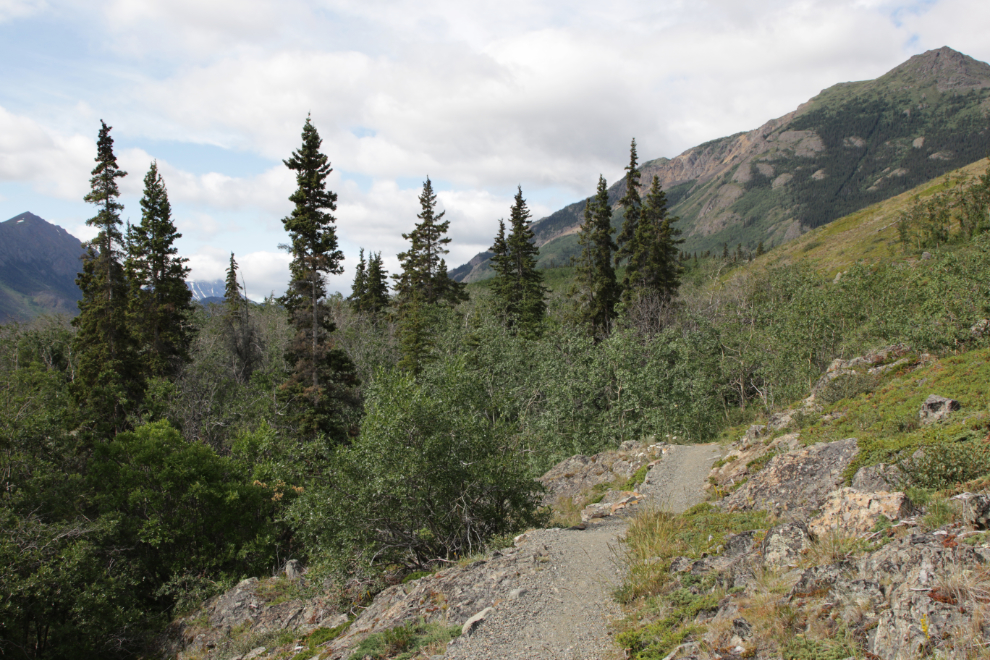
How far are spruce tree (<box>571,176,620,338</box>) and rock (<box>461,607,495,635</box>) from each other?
31.1 meters

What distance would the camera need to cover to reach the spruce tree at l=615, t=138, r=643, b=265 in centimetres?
3825

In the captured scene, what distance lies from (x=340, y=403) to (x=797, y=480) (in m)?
20.9

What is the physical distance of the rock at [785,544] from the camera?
6199mm

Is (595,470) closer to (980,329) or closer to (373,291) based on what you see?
(980,329)

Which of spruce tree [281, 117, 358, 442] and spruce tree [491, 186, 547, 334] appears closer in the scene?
spruce tree [281, 117, 358, 442]

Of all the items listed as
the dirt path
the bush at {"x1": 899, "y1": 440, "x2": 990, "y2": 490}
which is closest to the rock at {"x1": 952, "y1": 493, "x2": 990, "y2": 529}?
the bush at {"x1": 899, "y1": 440, "x2": 990, "y2": 490}

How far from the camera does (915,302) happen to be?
73.7 ft

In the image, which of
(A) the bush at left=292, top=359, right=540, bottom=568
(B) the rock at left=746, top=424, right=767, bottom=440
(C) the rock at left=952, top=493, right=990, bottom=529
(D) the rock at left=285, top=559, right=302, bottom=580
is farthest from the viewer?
(B) the rock at left=746, top=424, right=767, bottom=440

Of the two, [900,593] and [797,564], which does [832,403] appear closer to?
[797,564]

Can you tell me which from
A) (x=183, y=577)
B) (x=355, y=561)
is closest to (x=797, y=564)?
(x=355, y=561)

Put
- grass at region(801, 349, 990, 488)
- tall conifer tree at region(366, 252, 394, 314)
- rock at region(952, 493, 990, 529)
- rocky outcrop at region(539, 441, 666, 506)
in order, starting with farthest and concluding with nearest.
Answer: tall conifer tree at region(366, 252, 394, 314) < rocky outcrop at region(539, 441, 666, 506) < grass at region(801, 349, 990, 488) < rock at region(952, 493, 990, 529)

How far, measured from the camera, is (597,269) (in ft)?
124

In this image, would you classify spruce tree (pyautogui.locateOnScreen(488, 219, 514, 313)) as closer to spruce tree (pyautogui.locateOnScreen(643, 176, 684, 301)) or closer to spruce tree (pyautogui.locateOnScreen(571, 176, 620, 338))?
spruce tree (pyautogui.locateOnScreen(571, 176, 620, 338))

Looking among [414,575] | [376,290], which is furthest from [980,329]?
[376,290]
